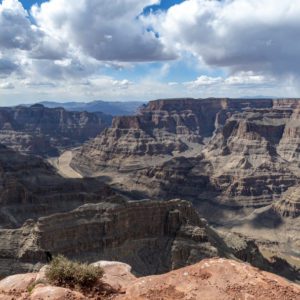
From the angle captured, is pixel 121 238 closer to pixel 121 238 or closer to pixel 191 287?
pixel 121 238

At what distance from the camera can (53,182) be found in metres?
118

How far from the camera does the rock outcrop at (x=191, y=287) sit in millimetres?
20406

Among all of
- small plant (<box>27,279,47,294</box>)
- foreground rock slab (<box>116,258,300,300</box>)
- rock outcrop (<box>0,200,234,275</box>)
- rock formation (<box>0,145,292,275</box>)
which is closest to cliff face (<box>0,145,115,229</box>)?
rock formation (<box>0,145,292,275</box>)

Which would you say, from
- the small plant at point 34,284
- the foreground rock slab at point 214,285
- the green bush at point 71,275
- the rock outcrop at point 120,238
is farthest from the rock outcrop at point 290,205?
the small plant at point 34,284

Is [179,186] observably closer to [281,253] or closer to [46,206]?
[281,253]

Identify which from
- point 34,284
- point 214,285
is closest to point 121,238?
point 34,284

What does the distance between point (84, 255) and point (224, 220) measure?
267 feet

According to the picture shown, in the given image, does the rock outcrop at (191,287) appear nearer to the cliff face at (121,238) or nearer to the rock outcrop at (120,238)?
the cliff face at (121,238)

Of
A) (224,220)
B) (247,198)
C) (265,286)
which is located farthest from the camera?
(247,198)

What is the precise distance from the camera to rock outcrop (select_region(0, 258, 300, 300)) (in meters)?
20.4

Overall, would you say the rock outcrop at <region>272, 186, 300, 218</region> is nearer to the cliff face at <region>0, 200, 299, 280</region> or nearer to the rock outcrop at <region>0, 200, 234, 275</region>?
the cliff face at <region>0, 200, 299, 280</region>

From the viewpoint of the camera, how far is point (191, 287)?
70.6 ft

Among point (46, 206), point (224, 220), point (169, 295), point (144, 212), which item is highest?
point (169, 295)

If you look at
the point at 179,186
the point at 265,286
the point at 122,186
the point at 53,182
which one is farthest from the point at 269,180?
the point at 265,286
